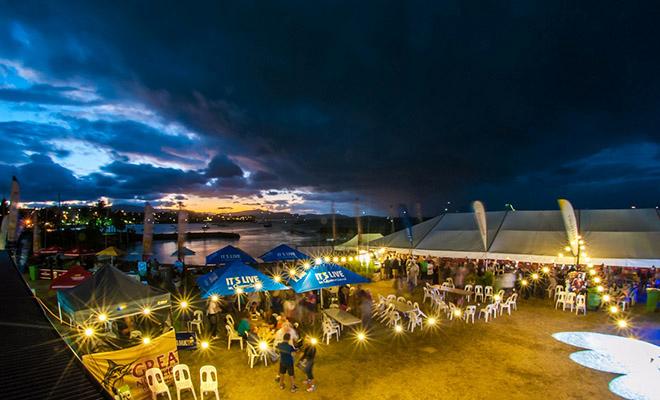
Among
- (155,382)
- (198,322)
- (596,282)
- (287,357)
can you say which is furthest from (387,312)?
(596,282)

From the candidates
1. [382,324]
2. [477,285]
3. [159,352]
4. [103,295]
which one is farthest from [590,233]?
[103,295]

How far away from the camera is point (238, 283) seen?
1090 centimetres

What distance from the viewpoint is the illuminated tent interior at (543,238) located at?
16.3 m

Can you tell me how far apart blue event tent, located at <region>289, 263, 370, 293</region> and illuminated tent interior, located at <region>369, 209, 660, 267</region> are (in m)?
10.4

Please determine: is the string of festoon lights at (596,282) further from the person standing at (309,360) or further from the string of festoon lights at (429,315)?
the person standing at (309,360)

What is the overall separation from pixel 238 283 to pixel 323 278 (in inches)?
110

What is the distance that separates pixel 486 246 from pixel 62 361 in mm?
19125

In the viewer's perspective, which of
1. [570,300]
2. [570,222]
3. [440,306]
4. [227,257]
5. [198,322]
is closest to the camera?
[198,322]

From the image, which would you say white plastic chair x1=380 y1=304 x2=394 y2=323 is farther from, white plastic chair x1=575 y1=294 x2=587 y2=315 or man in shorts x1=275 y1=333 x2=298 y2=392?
white plastic chair x1=575 y1=294 x2=587 y2=315

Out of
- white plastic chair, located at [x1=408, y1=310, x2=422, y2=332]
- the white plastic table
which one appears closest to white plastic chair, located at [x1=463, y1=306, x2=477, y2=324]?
white plastic chair, located at [x1=408, y1=310, x2=422, y2=332]

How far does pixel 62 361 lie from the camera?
6004 millimetres

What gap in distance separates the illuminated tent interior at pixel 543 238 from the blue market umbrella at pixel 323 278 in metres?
10.4

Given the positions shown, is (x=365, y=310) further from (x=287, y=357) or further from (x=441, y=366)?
(x=287, y=357)

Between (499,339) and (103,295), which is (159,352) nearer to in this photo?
(103,295)
